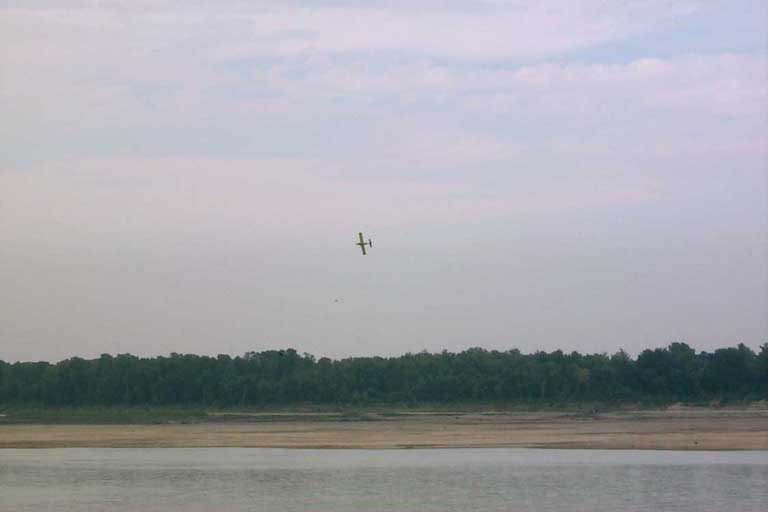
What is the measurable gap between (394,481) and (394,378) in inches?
2095

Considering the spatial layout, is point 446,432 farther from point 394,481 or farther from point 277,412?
point 277,412

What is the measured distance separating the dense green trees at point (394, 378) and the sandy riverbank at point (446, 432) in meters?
6.54

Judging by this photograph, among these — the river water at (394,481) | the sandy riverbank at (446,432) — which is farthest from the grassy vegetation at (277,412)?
the river water at (394,481)

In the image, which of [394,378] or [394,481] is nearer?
[394,481]

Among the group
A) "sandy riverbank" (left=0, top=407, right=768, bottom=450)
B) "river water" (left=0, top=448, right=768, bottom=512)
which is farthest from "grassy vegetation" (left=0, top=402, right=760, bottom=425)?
"river water" (left=0, top=448, right=768, bottom=512)

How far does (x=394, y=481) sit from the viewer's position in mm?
38344

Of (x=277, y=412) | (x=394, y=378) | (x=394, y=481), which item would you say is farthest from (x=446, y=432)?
(x=394, y=378)

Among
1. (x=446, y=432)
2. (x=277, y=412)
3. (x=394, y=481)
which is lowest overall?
(x=394, y=481)

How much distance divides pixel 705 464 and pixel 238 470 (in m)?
17.9

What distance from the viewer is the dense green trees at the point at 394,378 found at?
80.8m

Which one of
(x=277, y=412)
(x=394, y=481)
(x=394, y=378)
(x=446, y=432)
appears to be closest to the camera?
(x=394, y=481)

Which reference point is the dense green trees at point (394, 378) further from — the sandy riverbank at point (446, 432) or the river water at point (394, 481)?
the river water at point (394, 481)

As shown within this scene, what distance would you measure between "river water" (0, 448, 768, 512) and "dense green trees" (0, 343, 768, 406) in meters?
34.5

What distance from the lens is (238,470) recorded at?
1700 inches
